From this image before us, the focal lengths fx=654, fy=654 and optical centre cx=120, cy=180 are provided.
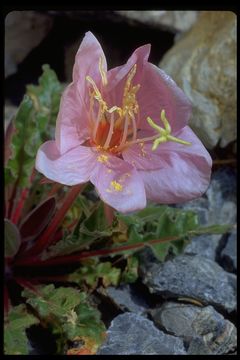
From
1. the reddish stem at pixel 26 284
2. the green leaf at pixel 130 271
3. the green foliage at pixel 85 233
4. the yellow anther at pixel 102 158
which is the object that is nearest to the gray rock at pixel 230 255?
the green leaf at pixel 130 271

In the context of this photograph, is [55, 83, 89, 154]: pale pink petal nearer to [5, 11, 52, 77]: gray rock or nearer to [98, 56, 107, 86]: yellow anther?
[98, 56, 107, 86]: yellow anther

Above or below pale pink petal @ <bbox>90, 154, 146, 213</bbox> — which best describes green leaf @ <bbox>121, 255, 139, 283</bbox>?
below

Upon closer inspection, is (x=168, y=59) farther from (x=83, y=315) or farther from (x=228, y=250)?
(x=83, y=315)

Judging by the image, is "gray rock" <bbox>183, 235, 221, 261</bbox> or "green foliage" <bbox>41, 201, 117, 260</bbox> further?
"gray rock" <bbox>183, 235, 221, 261</bbox>

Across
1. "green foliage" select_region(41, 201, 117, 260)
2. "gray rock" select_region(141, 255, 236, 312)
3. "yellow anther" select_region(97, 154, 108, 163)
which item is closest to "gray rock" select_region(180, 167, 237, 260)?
"gray rock" select_region(141, 255, 236, 312)

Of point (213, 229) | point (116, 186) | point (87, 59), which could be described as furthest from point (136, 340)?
point (87, 59)

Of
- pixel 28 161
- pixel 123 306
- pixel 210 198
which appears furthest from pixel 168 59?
pixel 123 306

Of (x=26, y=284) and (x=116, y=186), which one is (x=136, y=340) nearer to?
(x=26, y=284)
